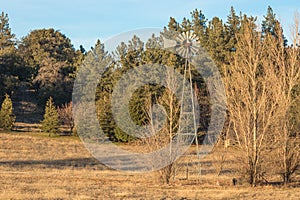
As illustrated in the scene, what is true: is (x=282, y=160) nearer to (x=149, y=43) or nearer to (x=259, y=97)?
(x=259, y=97)

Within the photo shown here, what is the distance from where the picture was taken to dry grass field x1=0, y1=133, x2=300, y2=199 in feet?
49.4

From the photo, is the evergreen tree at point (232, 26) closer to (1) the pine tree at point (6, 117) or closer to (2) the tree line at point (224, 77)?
(2) the tree line at point (224, 77)

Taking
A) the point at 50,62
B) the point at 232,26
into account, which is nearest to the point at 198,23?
the point at 232,26

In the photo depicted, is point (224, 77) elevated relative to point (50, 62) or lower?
lower

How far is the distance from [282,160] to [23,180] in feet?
36.7

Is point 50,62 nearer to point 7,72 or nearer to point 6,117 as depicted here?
point 7,72

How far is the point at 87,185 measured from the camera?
17703mm

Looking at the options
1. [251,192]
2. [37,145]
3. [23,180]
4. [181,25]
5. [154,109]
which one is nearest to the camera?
[251,192]

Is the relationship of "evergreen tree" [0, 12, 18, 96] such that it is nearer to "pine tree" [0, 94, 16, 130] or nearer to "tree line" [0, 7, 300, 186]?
"tree line" [0, 7, 300, 186]

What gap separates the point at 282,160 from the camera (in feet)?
64.6

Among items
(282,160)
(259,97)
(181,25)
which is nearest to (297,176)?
(282,160)

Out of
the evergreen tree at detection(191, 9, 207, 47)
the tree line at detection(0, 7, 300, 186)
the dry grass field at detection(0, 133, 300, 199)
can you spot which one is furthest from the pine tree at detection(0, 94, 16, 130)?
→ the evergreen tree at detection(191, 9, 207, 47)

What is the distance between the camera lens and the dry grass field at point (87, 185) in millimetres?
15070

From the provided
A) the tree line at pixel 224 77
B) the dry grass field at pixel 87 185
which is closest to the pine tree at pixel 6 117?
the tree line at pixel 224 77
